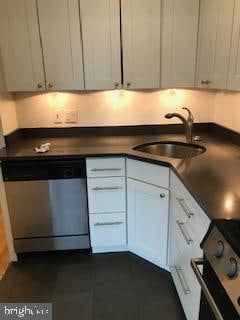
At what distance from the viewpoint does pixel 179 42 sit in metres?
2.13

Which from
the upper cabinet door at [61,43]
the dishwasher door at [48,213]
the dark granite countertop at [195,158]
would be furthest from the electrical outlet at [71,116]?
the dishwasher door at [48,213]

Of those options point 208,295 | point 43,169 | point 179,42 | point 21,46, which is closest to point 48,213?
point 43,169

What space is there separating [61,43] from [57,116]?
0.67 meters

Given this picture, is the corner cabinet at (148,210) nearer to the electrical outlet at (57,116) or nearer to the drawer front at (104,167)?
the drawer front at (104,167)

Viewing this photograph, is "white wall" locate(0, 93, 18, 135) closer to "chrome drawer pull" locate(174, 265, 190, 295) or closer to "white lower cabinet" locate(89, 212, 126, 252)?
"white lower cabinet" locate(89, 212, 126, 252)

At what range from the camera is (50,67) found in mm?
2125

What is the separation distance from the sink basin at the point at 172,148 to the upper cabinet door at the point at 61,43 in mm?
759

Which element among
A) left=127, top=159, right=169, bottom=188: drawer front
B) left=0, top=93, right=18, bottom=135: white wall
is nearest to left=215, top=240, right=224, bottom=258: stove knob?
left=127, top=159, right=169, bottom=188: drawer front

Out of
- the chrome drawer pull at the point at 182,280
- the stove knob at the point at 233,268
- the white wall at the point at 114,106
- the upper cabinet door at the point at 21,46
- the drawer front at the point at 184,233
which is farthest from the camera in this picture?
the white wall at the point at 114,106

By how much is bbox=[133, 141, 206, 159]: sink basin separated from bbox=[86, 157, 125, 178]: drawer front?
0.26m

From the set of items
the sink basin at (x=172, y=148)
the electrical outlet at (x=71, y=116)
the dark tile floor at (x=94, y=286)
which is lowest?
the dark tile floor at (x=94, y=286)

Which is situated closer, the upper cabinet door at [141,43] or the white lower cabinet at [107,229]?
the upper cabinet door at [141,43]

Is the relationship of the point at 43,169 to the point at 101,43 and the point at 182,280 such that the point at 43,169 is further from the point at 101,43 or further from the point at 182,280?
the point at 182,280

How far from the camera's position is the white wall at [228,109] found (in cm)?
214
